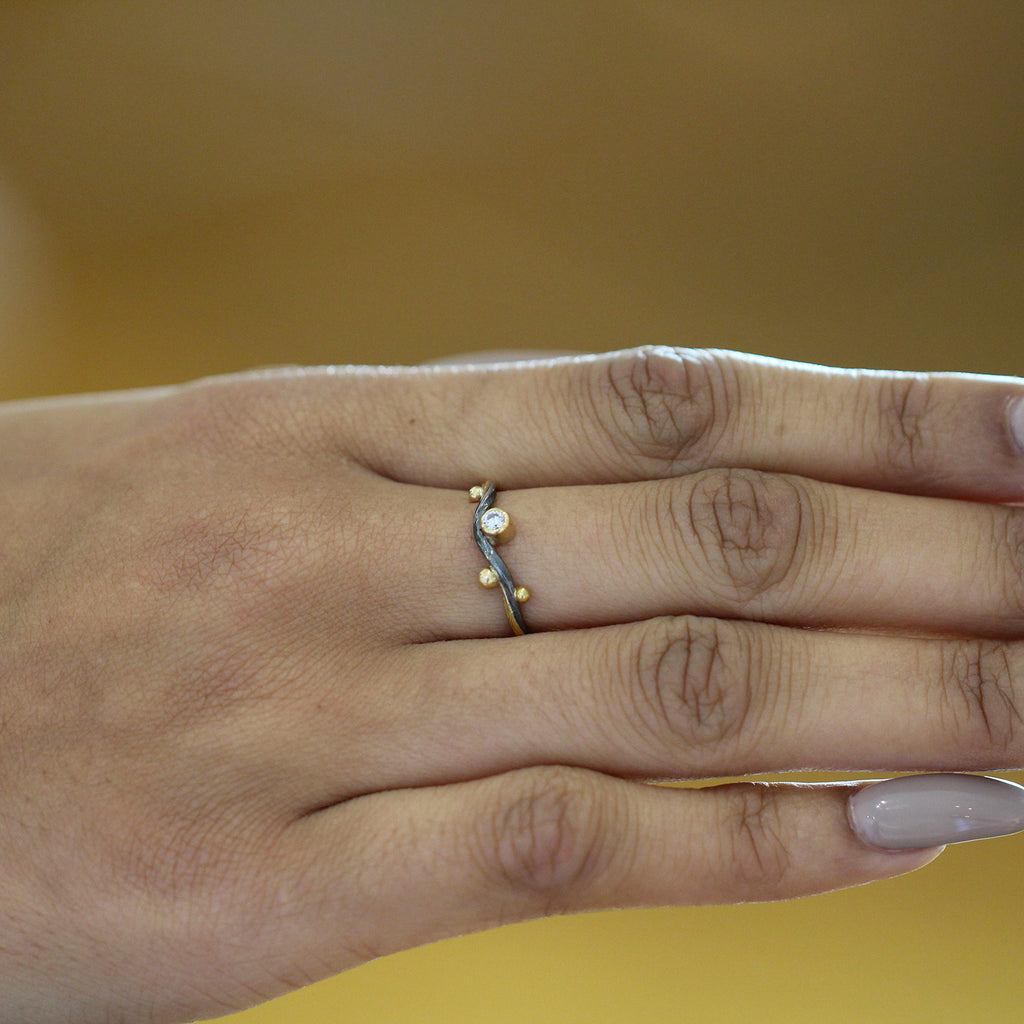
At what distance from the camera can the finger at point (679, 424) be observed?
0.84 meters

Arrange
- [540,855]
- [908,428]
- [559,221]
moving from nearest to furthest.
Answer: [540,855] → [908,428] → [559,221]

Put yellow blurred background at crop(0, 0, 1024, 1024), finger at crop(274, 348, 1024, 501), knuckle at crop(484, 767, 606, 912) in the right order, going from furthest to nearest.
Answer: yellow blurred background at crop(0, 0, 1024, 1024) → finger at crop(274, 348, 1024, 501) → knuckle at crop(484, 767, 606, 912)

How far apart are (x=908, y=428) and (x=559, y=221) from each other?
4.66 ft

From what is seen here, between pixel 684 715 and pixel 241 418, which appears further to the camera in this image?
pixel 241 418

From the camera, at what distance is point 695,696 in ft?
2.50

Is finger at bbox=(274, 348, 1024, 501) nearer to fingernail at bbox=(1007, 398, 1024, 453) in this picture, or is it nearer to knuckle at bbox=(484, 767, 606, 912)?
fingernail at bbox=(1007, 398, 1024, 453)

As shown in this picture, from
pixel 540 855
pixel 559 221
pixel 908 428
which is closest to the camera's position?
pixel 540 855

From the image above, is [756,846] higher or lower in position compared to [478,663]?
lower

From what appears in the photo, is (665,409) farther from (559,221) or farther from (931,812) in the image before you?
(559,221)

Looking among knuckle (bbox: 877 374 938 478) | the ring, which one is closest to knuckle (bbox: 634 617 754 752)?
the ring

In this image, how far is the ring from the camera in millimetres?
810

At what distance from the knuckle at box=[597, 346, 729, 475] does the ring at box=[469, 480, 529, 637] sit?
0.14 meters

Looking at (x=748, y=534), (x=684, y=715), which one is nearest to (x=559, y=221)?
(x=748, y=534)

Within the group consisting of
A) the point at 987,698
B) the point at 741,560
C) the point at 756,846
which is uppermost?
the point at 741,560
